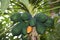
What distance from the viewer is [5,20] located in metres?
1.79

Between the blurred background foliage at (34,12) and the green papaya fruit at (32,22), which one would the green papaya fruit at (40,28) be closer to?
the green papaya fruit at (32,22)

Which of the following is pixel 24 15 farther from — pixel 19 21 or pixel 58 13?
pixel 58 13

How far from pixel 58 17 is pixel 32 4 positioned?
30cm

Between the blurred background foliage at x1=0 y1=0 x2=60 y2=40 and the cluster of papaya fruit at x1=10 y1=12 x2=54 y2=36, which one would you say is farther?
the blurred background foliage at x1=0 y1=0 x2=60 y2=40

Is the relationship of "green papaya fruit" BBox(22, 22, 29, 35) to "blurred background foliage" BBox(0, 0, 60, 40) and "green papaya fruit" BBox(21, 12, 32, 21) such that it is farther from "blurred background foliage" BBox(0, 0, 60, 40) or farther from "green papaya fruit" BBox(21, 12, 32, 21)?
"blurred background foliage" BBox(0, 0, 60, 40)

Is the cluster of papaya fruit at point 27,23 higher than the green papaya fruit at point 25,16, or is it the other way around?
the green papaya fruit at point 25,16

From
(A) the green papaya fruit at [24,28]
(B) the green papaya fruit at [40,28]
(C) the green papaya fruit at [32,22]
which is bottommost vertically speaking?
(B) the green papaya fruit at [40,28]

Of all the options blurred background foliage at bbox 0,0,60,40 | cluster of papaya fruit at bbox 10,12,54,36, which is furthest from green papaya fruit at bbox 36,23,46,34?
blurred background foliage at bbox 0,0,60,40

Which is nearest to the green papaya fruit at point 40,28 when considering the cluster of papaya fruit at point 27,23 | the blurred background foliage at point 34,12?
the cluster of papaya fruit at point 27,23

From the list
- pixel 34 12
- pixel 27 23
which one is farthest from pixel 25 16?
pixel 34 12

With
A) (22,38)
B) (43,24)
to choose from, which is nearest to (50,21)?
(43,24)

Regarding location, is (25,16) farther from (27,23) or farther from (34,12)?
(34,12)

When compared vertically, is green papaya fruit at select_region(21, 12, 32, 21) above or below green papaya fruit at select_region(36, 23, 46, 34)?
above

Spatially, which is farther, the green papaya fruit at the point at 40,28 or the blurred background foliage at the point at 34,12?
the blurred background foliage at the point at 34,12
